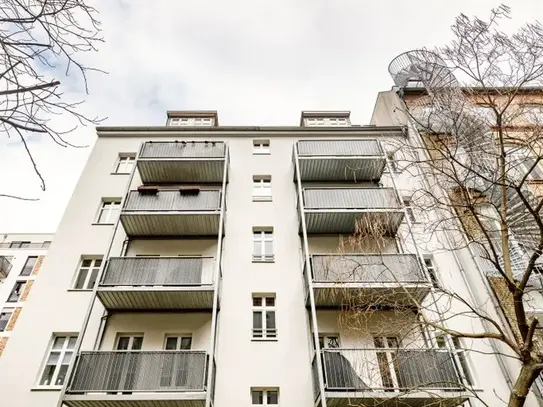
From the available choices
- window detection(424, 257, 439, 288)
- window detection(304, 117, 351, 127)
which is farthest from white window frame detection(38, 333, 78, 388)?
window detection(304, 117, 351, 127)

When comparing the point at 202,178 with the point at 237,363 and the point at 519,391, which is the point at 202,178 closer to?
the point at 237,363

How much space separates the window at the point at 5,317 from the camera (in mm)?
34191

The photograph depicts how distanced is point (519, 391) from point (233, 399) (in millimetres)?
6855

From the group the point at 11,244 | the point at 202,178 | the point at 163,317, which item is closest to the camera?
the point at 163,317

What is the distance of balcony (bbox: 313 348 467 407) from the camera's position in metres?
8.86

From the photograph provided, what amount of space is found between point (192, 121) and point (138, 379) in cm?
1442

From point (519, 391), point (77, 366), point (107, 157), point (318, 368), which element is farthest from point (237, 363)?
point (107, 157)

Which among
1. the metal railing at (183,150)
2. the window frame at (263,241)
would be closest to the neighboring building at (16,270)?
the metal railing at (183,150)

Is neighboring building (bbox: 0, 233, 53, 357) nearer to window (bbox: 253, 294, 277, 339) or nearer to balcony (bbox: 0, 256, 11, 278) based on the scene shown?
balcony (bbox: 0, 256, 11, 278)

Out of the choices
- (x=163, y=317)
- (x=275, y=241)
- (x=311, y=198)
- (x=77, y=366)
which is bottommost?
(x=77, y=366)

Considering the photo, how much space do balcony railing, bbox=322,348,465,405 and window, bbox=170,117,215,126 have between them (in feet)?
47.5

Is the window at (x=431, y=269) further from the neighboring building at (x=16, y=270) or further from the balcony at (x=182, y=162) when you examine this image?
the neighboring building at (x=16, y=270)

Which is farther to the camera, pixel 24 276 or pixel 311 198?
pixel 24 276

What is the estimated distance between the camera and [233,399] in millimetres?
9781
